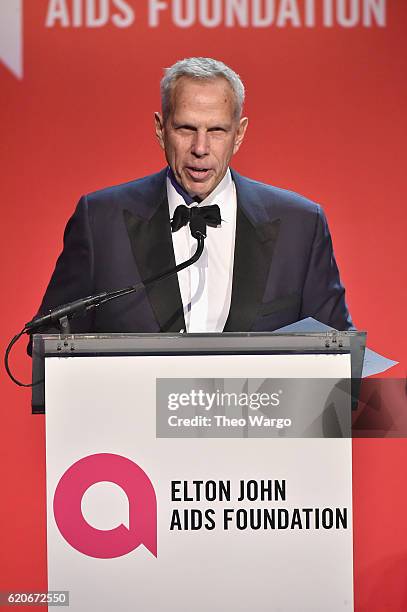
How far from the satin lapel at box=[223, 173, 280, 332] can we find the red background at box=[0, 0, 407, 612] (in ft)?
2.29

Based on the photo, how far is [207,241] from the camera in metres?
2.58

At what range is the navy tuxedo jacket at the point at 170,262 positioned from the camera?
2.35 meters

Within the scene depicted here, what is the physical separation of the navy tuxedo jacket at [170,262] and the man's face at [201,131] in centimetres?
14

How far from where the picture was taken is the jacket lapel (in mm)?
2338

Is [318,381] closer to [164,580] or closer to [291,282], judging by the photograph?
[164,580]

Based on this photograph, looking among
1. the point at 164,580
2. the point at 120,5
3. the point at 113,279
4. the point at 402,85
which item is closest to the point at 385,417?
the point at 164,580

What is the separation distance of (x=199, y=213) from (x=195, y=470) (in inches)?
33.3

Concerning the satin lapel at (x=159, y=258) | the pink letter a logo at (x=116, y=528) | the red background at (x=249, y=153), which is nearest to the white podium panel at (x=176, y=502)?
the pink letter a logo at (x=116, y=528)

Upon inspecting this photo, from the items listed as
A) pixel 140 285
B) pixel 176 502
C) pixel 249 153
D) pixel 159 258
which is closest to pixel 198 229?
pixel 140 285

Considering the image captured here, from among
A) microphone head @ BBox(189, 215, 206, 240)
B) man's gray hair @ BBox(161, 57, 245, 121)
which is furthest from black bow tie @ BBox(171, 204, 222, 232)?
microphone head @ BBox(189, 215, 206, 240)

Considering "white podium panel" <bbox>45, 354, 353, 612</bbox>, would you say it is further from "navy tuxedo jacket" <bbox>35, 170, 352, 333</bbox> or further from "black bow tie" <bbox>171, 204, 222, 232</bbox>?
"black bow tie" <bbox>171, 204, 222, 232</bbox>

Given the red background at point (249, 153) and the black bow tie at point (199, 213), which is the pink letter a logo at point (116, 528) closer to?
the black bow tie at point (199, 213)

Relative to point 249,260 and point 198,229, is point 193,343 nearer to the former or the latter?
point 198,229

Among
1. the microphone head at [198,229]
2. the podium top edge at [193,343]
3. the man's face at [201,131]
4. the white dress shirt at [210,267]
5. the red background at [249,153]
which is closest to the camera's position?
the podium top edge at [193,343]
